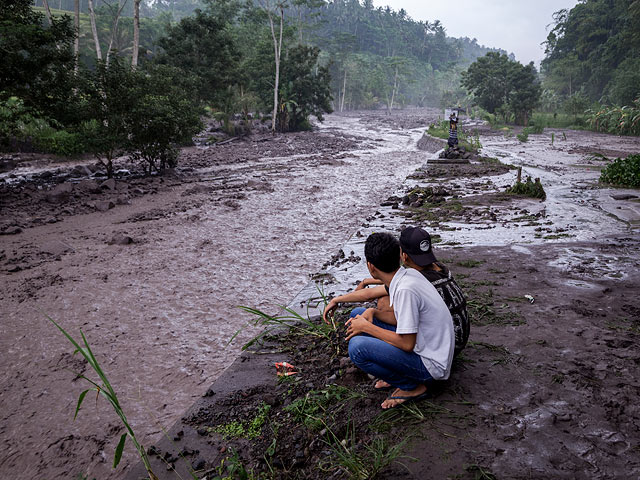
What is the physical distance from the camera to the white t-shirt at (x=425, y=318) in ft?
Answer: 9.06

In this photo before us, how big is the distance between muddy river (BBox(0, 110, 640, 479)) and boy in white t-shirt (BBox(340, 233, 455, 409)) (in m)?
1.97

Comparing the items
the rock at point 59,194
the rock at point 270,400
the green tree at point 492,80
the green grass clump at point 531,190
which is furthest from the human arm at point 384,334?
the green tree at point 492,80

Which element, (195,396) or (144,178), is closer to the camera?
(195,396)

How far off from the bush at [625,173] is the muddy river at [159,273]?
62cm

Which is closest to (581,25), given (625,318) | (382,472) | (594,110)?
(594,110)

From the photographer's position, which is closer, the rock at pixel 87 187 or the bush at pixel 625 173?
the bush at pixel 625 173

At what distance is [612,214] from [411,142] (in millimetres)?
25797

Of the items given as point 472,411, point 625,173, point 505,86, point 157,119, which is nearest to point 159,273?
point 472,411

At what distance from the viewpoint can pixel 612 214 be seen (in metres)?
9.53

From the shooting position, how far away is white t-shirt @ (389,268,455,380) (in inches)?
109

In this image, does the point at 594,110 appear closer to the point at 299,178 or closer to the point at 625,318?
the point at 299,178

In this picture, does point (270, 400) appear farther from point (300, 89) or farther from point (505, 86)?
point (505, 86)

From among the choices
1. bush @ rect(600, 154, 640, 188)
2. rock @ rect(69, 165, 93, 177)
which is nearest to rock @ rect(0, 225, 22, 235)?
rock @ rect(69, 165, 93, 177)

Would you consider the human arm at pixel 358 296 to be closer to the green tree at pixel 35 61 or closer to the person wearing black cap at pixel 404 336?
the person wearing black cap at pixel 404 336
